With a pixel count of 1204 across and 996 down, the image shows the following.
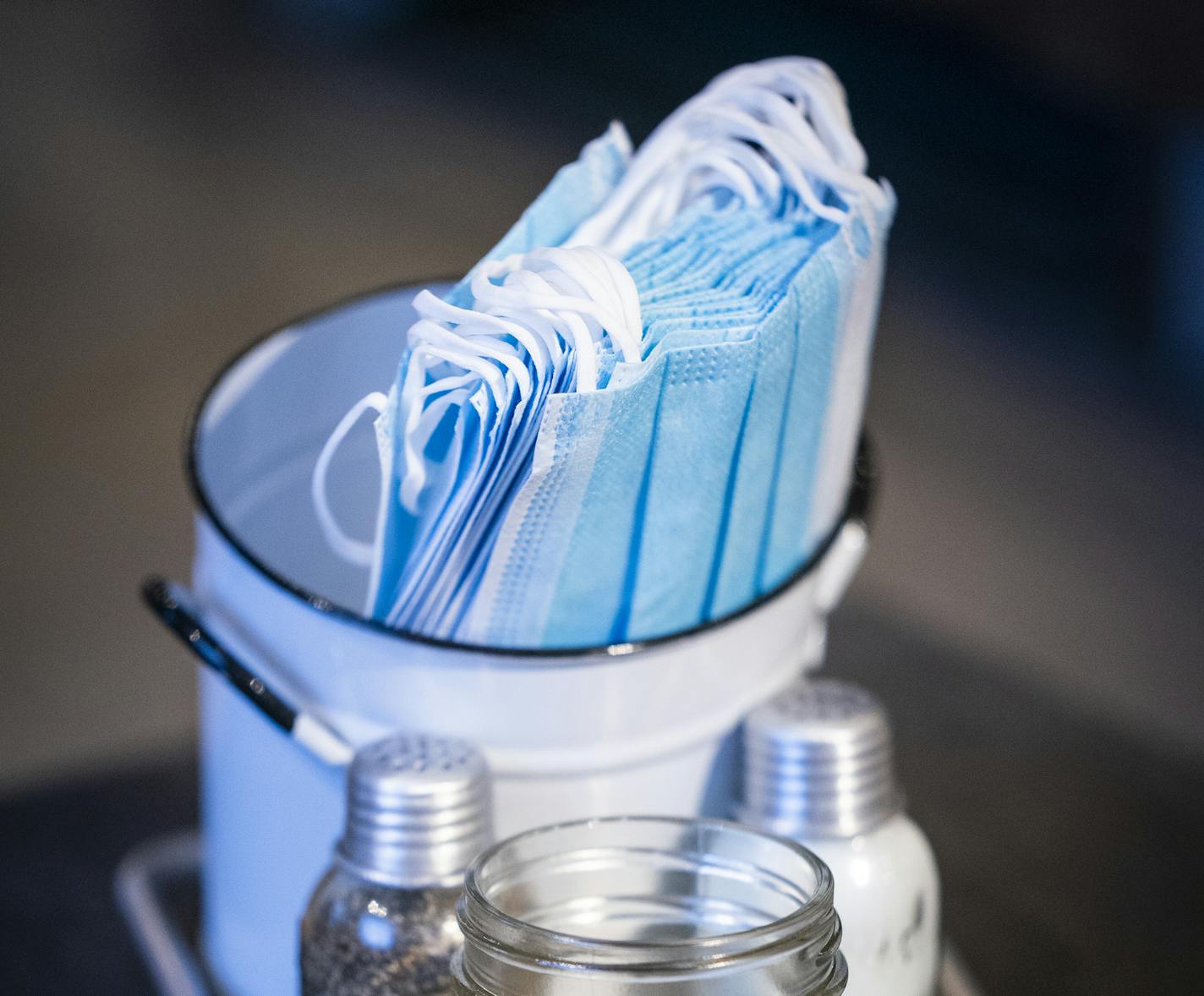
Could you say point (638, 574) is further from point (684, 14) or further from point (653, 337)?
point (684, 14)

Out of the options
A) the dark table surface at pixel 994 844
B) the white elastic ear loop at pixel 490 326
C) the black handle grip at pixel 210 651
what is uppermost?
the white elastic ear loop at pixel 490 326

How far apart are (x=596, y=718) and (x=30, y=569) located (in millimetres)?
446

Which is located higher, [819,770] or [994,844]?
[819,770]

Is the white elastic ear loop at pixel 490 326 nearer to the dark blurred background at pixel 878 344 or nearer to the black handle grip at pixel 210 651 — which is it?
the black handle grip at pixel 210 651

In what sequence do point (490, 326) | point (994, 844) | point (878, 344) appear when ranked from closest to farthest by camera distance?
1. point (490, 326)
2. point (994, 844)
3. point (878, 344)

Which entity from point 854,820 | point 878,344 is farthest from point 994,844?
point 878,344

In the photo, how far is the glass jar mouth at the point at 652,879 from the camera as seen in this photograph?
10.8 inches

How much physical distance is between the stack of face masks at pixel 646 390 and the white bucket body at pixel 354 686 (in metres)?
0.01

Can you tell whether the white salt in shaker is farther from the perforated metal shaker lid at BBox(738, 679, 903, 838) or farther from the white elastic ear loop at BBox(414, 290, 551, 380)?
the white elastic ear loop at BBox(414, 290, 551, 380)

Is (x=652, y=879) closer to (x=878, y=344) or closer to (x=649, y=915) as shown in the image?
(x=649, y=915)

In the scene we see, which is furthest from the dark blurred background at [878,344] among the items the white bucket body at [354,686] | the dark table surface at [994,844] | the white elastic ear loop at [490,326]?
the white elastic ear loop at [490,326]

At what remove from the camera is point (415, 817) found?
30 cm

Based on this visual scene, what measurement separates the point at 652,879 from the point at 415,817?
51 millimetres

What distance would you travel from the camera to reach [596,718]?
12.9 inches
